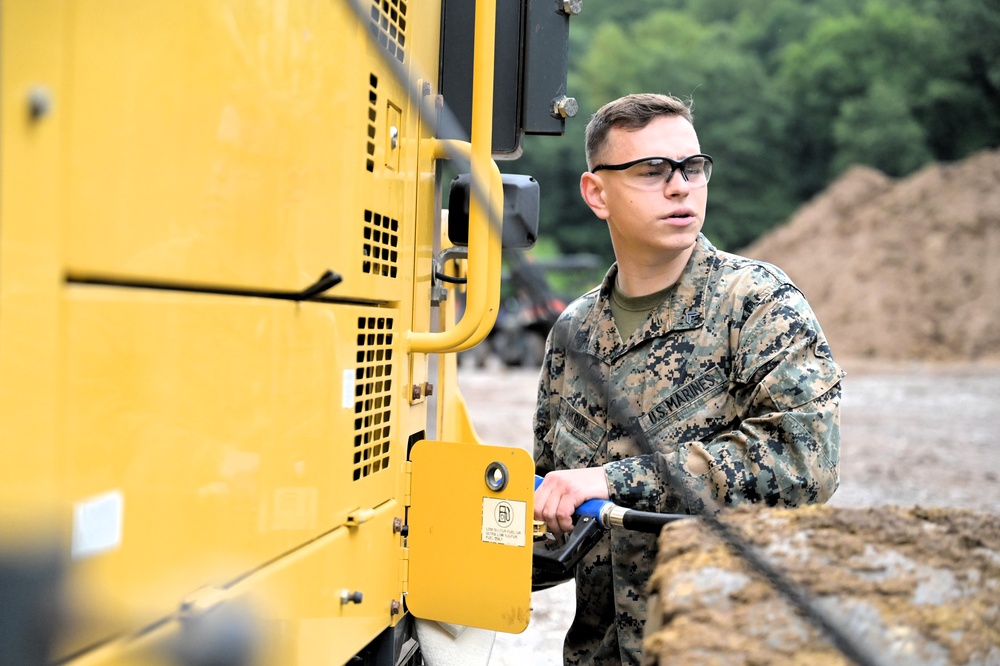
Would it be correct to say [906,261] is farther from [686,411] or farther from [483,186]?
[483,186]

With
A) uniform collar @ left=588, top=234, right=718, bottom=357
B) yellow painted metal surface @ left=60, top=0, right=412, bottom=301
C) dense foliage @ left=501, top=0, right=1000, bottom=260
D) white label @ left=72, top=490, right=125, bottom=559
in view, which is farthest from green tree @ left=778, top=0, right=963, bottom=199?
white label @ left=72, top=490, right=125, bottom=559

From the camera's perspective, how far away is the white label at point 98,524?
1.02m

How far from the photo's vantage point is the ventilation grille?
1.88m

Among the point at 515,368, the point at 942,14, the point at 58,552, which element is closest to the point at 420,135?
the point at 58,552

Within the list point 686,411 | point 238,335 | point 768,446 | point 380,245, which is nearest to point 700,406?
point 686,411

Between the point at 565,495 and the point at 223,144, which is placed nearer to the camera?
the point at 223,144

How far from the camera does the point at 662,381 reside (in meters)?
2.39

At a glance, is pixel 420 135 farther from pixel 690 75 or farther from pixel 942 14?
pixel 690 75

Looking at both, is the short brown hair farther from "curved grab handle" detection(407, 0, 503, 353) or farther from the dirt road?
the dirt road

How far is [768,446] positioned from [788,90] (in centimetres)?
4630

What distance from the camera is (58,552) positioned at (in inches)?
39.0

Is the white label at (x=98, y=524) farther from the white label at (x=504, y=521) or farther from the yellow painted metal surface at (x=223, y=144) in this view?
the white label at (x=504, y=521)

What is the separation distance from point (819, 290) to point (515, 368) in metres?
9.79

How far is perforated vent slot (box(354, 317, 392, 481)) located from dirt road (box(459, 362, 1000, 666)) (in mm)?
2787
